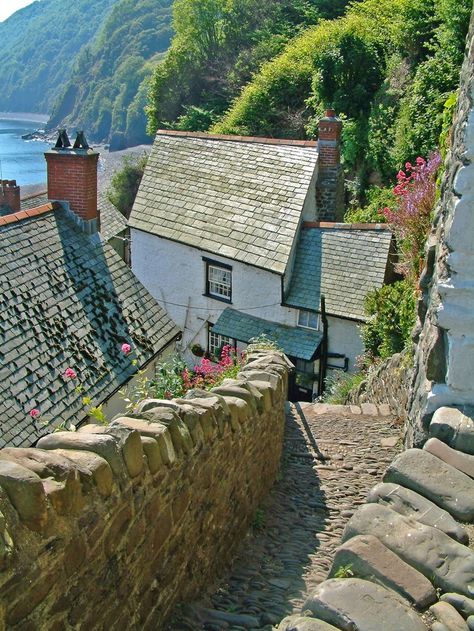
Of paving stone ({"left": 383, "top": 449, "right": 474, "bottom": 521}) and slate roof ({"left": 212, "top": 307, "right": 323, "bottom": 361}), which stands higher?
paving stone ({"left": 383, "top": 449, "right": 474, "bottom": 521})

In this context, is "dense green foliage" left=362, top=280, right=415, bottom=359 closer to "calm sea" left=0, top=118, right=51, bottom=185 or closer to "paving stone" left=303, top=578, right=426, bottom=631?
"paving stone" left=303, top=578, right=426, bottom=631

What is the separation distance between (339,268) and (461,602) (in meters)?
15.3

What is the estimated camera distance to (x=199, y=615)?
13.8 ft

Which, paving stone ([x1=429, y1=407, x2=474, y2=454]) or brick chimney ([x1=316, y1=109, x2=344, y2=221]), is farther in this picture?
brick chimney ([x1=316, y1=109, x2=344, y2=221])

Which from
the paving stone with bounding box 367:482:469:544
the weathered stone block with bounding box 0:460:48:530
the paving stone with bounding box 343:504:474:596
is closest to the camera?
the weathered stone block with bounding box 0:460:48:530

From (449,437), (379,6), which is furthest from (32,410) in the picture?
(379,6)

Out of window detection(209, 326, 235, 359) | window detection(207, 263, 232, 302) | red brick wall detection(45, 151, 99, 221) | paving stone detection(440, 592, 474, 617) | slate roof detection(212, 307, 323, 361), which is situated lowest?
window detection(209, 326, 235, 359)

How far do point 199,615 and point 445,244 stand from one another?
2900 mm

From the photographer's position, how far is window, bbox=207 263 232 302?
19.0m

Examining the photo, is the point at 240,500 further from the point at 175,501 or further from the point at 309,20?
the point at 309,20

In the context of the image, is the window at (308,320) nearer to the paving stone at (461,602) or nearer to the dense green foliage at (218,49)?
the paving stone at (461,602)

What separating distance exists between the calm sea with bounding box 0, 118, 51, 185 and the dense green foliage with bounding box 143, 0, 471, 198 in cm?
2509

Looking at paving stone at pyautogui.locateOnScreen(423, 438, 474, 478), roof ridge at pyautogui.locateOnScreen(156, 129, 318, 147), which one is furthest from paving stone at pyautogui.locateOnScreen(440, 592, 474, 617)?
roof ridge at pyautogui.locateOnScreen(156, 129, 318, 147)

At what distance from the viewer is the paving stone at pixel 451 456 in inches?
170
